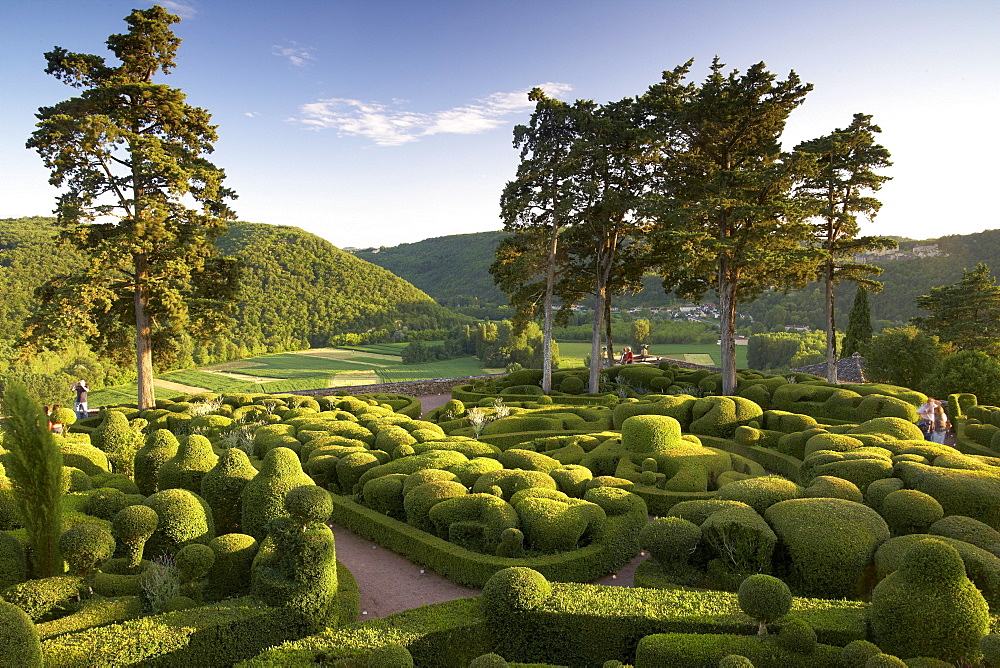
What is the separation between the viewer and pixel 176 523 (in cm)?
656

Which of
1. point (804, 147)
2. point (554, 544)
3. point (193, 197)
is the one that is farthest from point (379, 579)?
point (804, 147)

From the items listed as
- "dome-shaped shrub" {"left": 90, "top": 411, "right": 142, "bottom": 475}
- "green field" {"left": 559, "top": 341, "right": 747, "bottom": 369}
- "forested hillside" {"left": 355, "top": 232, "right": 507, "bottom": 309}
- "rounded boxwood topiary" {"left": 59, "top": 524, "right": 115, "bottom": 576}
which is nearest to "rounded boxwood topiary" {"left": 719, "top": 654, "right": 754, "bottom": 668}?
"rounded boxwood topiary" {"left": 59, "top": 524, "right": 115, "bottom": 576}

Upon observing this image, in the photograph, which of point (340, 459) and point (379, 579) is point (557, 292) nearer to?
point (340, 459)

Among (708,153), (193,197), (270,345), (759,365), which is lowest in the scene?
(759,365)

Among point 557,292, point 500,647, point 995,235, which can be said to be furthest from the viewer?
point 995,235

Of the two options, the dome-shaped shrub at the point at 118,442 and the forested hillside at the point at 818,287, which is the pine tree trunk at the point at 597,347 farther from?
the forested hillside at the point at 818,287

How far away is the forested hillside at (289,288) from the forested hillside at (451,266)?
57.9ft

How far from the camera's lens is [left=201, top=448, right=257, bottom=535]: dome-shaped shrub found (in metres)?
7.20

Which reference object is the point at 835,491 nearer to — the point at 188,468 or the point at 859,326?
the point at 188,468

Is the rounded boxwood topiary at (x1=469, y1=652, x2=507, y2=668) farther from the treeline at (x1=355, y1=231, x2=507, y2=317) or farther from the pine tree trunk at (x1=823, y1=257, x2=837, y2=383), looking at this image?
the treeline at (x1=355, y1=231, x2=507, y2=317)

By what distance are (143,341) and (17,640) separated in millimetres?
17689

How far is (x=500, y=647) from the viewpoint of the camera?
5656 mm

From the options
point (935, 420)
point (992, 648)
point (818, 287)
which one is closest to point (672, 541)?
point (992, 648)

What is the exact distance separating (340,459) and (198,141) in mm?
15580
